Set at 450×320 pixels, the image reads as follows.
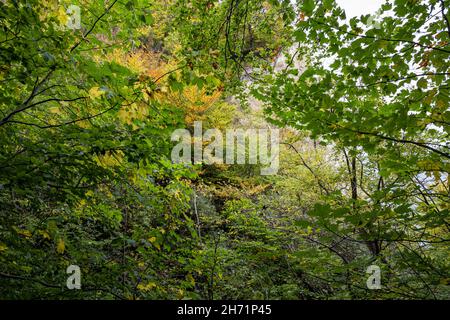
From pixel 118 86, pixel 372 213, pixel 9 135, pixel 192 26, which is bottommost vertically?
pixel 372 213

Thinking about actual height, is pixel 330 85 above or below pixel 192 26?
below

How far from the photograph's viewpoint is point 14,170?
6.08ft

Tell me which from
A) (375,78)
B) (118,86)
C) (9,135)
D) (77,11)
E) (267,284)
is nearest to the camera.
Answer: (118,86)

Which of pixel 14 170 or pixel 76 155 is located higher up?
pixel 76 155

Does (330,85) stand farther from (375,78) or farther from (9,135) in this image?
(9,135)

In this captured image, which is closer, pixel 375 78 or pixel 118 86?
pixel 118 86
